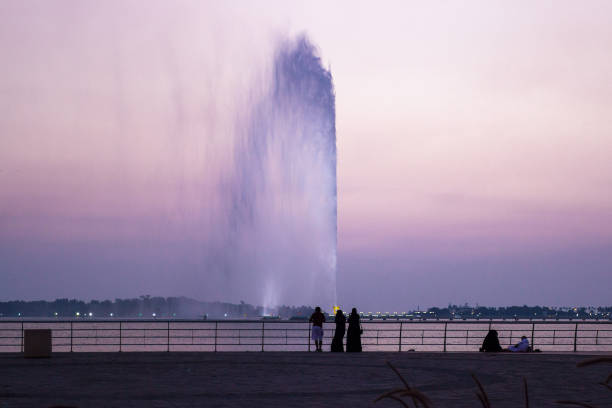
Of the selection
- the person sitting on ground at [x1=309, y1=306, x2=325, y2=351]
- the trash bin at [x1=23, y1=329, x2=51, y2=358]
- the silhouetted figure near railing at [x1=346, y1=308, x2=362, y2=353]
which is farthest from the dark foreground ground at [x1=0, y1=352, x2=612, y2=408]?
the silhouetted figure near railing at [x1=346, y1=308, x2=362, y2=353]

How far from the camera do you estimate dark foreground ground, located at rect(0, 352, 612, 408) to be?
16312 mm

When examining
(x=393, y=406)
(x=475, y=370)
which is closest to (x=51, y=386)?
(x=393, y=406)

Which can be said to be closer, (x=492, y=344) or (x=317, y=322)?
(x=317, y=322)

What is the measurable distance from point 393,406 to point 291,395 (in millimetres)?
2424

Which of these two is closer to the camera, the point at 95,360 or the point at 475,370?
the point at 475,370

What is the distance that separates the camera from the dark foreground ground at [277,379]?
16.3 m

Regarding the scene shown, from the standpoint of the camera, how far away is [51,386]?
18625 millimetres

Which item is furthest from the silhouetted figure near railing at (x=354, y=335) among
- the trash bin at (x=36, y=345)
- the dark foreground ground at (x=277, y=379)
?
the trash bin at (x=36, y=345)

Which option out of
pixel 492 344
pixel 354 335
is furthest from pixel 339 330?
pixel 492 344

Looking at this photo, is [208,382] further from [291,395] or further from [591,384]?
[591,384]

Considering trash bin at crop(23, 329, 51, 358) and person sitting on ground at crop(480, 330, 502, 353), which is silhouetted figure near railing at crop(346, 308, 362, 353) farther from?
trash bin at crop(23, 329, 51, 358)

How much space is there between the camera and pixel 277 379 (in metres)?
20.9

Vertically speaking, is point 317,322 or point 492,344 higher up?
point 317,322

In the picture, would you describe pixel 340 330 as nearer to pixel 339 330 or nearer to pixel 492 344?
pixel 339 330
